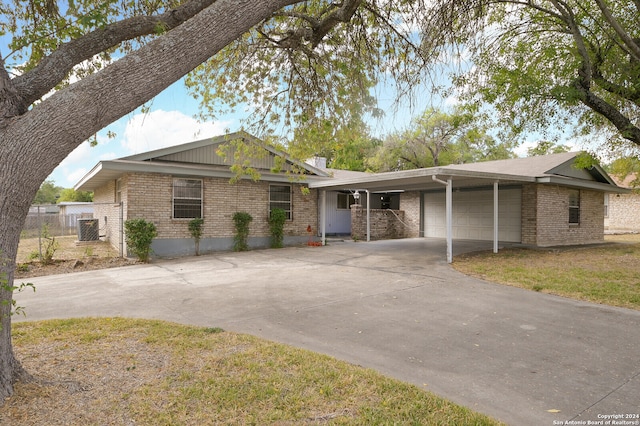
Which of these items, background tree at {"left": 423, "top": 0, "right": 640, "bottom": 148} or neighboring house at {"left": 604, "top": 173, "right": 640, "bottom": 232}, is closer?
background tree at {"left": 423, "top": 0, "right": 640, "bottom": 148}

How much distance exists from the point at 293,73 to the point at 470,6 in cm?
353

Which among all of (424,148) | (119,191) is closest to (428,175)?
(119,191)

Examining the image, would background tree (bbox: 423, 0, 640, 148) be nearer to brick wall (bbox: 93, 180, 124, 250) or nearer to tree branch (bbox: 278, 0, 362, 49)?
tree branch (bbox: 278, 0, 362, 49)

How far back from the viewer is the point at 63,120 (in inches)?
102

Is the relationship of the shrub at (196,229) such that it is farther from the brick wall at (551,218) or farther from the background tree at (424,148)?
the background tree at (424,148)

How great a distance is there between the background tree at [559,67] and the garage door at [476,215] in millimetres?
5724

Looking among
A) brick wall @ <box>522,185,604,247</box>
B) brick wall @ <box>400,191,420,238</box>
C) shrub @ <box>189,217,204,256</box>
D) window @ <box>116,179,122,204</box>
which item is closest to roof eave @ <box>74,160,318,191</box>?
window @ <box>116,179,122,204</box>

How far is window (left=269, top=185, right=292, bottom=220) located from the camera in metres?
15.0

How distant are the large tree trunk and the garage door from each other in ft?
49.6

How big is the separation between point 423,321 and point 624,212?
3084cm

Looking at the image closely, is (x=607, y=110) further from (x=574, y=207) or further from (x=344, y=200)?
(x=344, y=200)

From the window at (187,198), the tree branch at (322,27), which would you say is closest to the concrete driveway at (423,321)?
the window at (187,198)

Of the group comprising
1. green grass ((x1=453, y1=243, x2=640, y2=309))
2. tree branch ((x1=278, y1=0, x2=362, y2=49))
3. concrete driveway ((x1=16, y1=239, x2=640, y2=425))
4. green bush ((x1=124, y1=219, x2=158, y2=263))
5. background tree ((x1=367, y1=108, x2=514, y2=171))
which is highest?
background tree ((x1=367, y1=108, x2=514, y2=171))

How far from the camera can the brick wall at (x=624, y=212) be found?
27016mm
